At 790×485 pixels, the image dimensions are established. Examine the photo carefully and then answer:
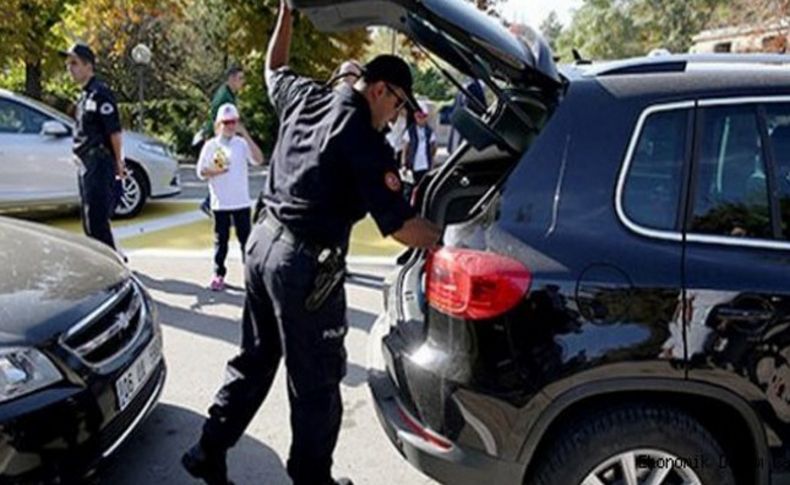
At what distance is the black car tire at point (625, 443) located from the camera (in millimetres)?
2143

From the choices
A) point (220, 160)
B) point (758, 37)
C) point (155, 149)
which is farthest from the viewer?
point (758, 37)

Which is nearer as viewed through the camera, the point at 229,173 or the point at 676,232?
the point at 676,232

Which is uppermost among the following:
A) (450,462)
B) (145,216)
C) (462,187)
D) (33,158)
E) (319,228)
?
(33,158)

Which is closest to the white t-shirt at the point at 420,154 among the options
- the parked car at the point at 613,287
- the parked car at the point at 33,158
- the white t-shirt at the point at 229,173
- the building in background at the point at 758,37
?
the white t-shirt at the point at 229,173

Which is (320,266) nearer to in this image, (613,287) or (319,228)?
(319,228)

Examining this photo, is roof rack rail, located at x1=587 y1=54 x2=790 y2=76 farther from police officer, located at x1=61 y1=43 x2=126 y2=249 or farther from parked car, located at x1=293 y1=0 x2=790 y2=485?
police officer, located at x1=61 y1=43 x2=126 y2=249

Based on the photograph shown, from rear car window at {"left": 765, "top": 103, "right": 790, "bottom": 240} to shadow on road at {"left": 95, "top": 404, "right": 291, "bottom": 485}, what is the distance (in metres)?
2.25

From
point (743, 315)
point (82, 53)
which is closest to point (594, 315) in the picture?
point (743, 315)

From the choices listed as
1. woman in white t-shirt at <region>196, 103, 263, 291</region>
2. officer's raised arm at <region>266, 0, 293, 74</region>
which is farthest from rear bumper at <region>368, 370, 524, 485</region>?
woman in white t-shirt at <region>196, 103, 263, 291</region>

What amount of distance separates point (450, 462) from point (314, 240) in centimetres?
89

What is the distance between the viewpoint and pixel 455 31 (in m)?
2.15

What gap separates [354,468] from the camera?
3047 mm

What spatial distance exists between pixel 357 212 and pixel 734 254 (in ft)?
4.17

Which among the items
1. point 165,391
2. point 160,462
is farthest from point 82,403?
point 165,391
